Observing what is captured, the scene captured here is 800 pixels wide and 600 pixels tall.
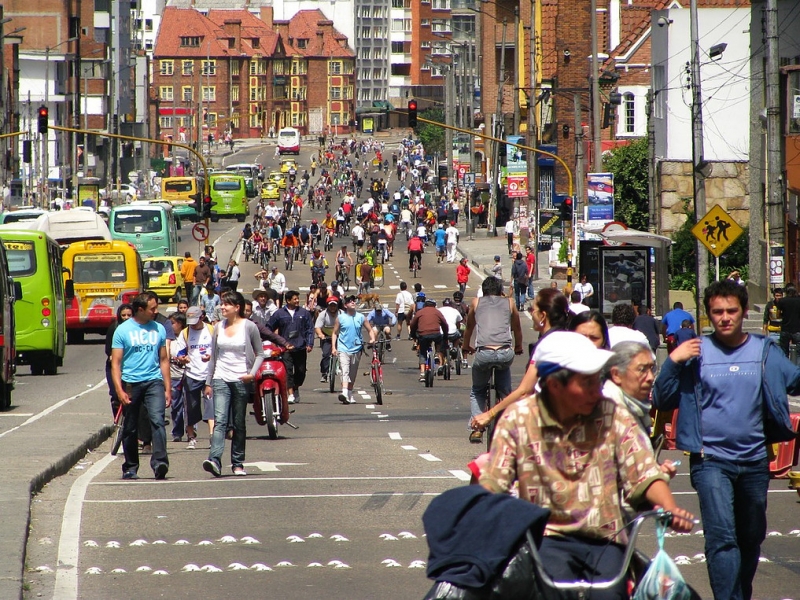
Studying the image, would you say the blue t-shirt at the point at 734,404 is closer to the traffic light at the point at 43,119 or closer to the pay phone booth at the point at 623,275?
the pay phone booth at the point at 623,275

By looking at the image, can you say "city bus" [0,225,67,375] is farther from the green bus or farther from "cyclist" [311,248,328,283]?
the green bus

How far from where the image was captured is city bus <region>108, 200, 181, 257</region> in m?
54.8

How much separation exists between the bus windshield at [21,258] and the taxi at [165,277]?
16685 mm

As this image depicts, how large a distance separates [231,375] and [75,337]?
2666 cm

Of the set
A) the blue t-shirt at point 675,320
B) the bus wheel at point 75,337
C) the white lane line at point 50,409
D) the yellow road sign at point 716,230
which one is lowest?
the bus wheel at point 75,337

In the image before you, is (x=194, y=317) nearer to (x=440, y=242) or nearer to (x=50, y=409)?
(x=50, y=409)

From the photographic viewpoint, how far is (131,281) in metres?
39.2

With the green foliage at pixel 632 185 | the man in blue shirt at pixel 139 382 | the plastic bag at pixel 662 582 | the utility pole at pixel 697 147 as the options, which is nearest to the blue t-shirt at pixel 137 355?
the man in blue shirt at pixel 139 382

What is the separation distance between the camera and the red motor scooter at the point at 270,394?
653 inches

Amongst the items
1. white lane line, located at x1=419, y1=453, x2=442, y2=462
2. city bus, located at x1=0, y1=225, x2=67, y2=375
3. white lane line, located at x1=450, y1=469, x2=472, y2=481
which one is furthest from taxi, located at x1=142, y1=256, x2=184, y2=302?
white lane line, located at x1=450, y1=469, x2=472, y2=481

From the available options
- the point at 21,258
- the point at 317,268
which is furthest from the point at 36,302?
the point at 317,268

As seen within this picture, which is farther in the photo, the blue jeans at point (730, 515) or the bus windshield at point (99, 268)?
the bus windshield at point (99, 268)

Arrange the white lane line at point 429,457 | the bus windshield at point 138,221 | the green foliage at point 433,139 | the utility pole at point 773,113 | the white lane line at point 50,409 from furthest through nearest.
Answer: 1. the green foliage at point 433,139
2. the bus windshield at point 138,221
3. the utility pole at point 773,113
4. the white lane line at point 50,409
5. the white lane line at point 429,457

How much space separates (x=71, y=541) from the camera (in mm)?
10102
